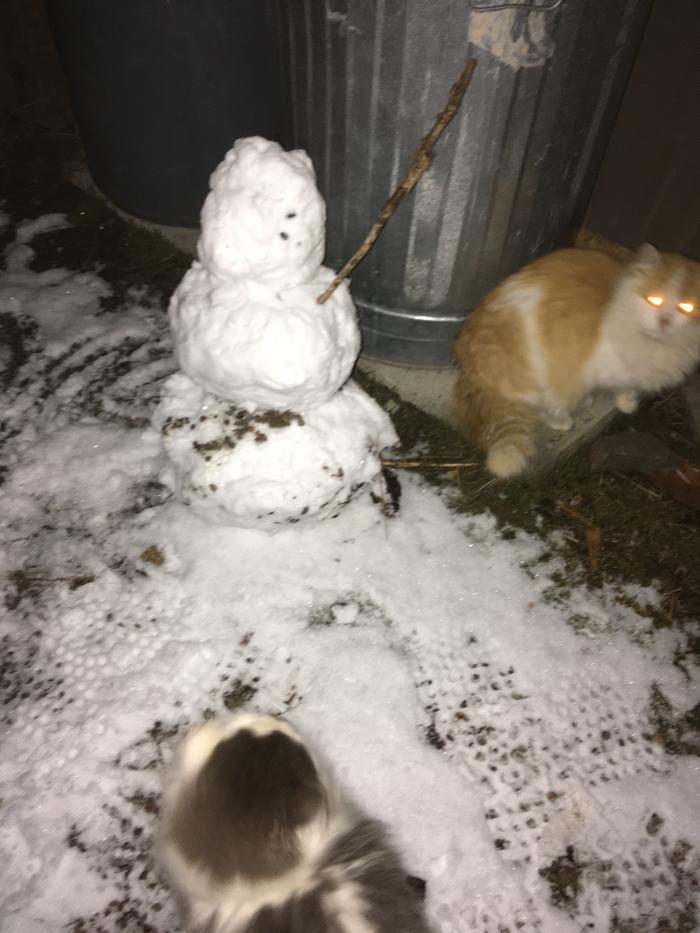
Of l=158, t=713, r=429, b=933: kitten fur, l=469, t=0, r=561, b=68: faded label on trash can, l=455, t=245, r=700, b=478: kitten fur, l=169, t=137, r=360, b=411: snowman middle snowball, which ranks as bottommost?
l=158, t=713, r=429, b=933: kitten fur

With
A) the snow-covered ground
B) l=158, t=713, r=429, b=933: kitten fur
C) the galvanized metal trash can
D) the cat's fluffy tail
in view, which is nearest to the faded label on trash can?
the galvanized metal trash can

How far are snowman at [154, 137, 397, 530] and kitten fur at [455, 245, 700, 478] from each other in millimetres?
309

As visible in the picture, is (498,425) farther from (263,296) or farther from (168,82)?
(168,82)

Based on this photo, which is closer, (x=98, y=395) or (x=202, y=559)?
(x=202, y=559)

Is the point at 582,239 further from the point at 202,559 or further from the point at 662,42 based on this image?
the point at 202,559

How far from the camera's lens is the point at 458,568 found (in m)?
1.50

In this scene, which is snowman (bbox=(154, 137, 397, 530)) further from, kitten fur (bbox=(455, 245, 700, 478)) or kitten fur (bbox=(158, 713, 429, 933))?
kitten fur (bbox=(158, 713, 429, 933))

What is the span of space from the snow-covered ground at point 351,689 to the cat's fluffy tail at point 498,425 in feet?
0.62

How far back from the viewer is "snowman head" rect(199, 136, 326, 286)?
1.07 metres

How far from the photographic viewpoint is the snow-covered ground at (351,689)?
3.72 feet

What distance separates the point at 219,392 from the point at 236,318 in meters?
0.19

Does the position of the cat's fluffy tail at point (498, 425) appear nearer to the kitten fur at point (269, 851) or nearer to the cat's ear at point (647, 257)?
the cat's ear at point (647, 257)

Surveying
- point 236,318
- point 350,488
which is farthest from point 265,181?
point 350,488

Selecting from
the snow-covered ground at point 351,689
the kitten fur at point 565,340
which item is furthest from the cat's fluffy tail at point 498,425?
the snow-covered ground at point 351,689
